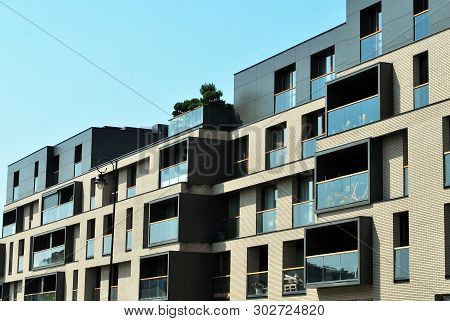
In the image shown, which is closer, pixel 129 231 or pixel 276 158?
pixel 276 158

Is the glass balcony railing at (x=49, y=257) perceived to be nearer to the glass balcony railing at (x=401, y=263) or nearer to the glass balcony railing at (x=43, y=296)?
the glass balcony railing at (x=43, y=296)

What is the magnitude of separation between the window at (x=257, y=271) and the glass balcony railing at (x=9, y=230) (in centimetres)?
2947

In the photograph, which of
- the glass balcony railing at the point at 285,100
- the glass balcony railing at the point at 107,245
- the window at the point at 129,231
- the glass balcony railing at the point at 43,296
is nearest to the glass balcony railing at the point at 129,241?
the window at the point at 129,231

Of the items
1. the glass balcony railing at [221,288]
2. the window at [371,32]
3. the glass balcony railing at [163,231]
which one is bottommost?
the glass balcony railing at [221,288]

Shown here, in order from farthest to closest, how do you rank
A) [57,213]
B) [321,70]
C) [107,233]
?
[57,213] → [107,233] → [321,70]

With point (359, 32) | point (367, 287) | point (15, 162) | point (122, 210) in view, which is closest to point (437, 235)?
point (367, 287)

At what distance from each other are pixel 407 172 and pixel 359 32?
7.24m

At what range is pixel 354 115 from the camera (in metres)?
30.0

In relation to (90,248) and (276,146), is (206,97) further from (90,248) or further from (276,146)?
(276,146)

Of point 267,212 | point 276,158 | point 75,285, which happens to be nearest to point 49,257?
point 75,285

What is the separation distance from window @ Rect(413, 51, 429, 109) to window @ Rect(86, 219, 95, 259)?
26218mm

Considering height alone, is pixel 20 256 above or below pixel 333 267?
above

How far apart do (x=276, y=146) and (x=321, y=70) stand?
389cm

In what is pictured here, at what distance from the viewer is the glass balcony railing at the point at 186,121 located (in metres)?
41.2
